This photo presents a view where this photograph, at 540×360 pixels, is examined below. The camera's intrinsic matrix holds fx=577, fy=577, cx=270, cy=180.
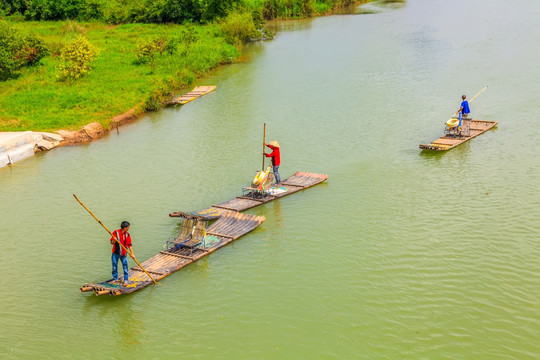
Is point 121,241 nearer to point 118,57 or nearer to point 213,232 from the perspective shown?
point 213,232

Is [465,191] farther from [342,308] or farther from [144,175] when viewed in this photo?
[144,175]

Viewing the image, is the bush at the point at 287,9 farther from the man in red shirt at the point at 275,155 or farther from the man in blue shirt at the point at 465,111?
the man in red shirt at the point at 275,155

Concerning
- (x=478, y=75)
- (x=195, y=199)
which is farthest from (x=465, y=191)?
(x=478, y=75)

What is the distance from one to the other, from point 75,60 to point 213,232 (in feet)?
72.7

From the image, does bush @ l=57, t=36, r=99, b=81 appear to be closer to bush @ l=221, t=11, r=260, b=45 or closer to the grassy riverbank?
the grassy riverbank

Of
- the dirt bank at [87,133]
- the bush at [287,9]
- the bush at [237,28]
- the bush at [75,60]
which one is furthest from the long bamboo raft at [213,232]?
the bush at [287,9]

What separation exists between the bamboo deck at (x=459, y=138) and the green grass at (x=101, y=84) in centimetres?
1514

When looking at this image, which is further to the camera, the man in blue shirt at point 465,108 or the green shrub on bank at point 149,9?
the green shrub on bank at point 149,9

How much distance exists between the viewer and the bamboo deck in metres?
22.1

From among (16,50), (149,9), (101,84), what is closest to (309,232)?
(101,84)

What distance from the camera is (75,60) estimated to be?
34.4 m

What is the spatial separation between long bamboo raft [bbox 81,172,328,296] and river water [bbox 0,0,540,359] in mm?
308

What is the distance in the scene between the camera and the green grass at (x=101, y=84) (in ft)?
92.1

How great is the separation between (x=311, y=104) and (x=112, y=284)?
1813 cm
